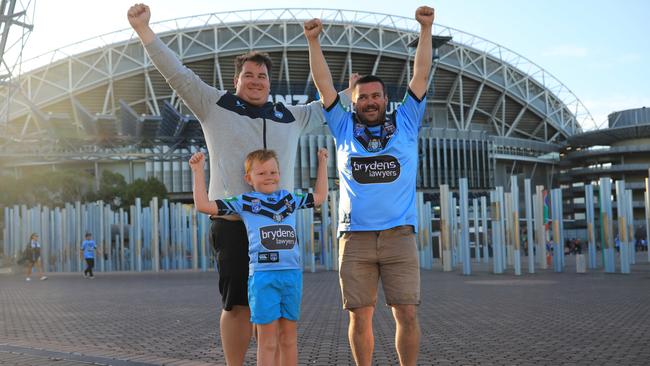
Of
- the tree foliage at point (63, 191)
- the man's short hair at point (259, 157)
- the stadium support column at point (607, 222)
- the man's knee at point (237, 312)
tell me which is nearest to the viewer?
the man's short hair at point (259, 157)

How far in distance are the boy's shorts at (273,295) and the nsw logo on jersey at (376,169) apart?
0.73 meters

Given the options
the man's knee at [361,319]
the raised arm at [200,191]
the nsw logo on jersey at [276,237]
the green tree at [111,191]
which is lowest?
the man's knee at [361,319]

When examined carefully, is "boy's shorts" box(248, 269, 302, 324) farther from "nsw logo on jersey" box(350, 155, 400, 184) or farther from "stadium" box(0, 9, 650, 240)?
"stadium" box(0, 9, 650, 240)

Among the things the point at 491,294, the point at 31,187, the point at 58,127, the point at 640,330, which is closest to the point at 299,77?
the point at 31,187

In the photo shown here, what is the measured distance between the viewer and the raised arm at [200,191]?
4.21m

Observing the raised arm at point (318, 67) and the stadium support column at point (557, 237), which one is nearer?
the raised arm at point (318, 67)

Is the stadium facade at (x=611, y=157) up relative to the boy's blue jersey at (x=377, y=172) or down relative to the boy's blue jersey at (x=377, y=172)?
up

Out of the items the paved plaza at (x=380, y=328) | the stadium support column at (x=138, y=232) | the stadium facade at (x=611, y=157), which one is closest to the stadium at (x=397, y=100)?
the stadium facade at (x=611, y=157)

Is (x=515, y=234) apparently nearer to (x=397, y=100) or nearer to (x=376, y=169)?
(x=376, y=169)

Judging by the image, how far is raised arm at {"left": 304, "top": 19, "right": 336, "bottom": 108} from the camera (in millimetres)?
4828

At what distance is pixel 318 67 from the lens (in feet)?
16.2

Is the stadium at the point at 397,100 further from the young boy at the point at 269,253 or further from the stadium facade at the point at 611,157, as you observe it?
the young boy at the point at 269,253

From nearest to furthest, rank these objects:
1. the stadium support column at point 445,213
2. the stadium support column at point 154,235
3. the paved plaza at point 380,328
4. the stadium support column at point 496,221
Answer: the paved plaza at point 380,328 < the stadium support column at point 496,221 < the stadium support column at point 445,213 < the stadium support column at point 154,235

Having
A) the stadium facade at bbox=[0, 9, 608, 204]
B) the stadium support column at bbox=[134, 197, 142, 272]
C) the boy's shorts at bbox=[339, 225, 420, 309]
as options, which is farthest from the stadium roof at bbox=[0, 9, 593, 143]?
the boy's shorts at bbox=[339, 225, 420, 309]
